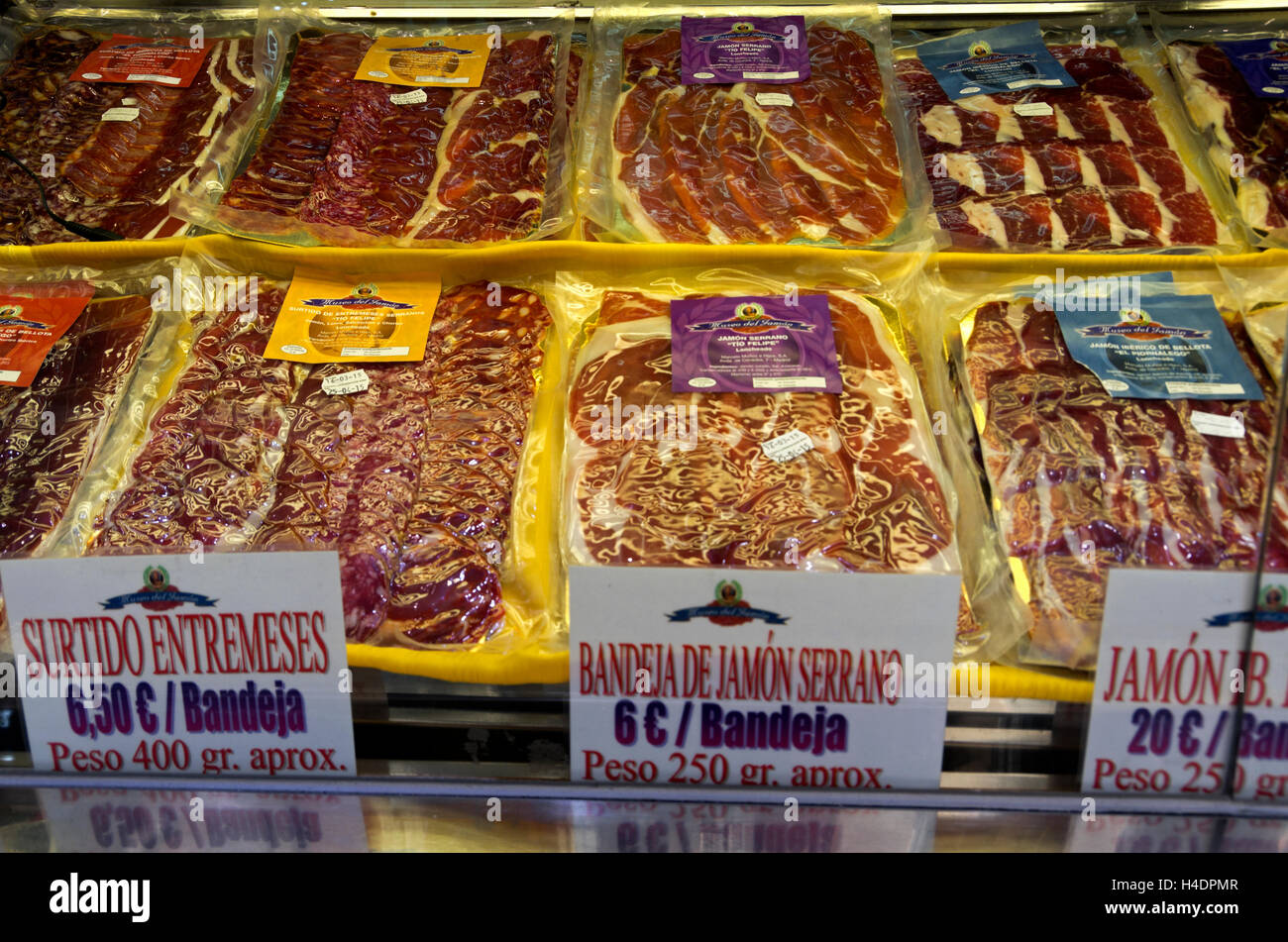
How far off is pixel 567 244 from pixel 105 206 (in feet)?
3.15

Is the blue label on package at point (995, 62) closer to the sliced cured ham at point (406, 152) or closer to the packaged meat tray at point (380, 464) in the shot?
the sliced cured ham at point (406, 152)

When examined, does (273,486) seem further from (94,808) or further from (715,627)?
(715,627)

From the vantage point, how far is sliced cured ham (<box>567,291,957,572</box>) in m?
1.46

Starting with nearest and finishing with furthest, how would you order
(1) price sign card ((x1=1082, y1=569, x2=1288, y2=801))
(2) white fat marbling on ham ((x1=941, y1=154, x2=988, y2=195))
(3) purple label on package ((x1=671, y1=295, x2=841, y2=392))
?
1. (1) price sign card ((x1=1082, y1=569, x2=1288, y2=801))
2. (3) purple label on package ((x1=671, y1=295, x2=841, y2=392))
3. (2) white fat marbling on ham ((x1=941, y1=154, x2=988, y2=195))

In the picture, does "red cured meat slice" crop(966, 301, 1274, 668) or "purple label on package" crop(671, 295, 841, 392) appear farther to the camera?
"purple label on package" crop(671, 295, 841, 392)

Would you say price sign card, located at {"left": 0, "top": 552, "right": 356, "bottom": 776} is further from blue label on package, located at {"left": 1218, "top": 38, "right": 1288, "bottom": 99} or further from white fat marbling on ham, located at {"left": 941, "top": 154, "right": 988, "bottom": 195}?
blue label on package, located at {"left": 1218, "top": 38, "right": 1288, "bottom": 99}

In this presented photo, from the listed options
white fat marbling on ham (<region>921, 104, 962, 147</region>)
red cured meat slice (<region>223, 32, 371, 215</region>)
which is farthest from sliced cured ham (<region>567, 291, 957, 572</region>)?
red cured meat slice (<region>223, 32, 371, 215</region>)

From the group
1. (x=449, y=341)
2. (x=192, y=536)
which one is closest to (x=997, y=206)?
(x=449, y=341)

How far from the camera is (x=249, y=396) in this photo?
1800 mm

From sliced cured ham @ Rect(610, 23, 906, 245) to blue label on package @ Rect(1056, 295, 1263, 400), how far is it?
0.45 meters

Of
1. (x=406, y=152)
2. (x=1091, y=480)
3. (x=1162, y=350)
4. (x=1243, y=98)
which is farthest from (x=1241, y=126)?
(x=406, y=152)

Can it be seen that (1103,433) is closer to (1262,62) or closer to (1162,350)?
(1162,350)

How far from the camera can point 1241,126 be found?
221cm
